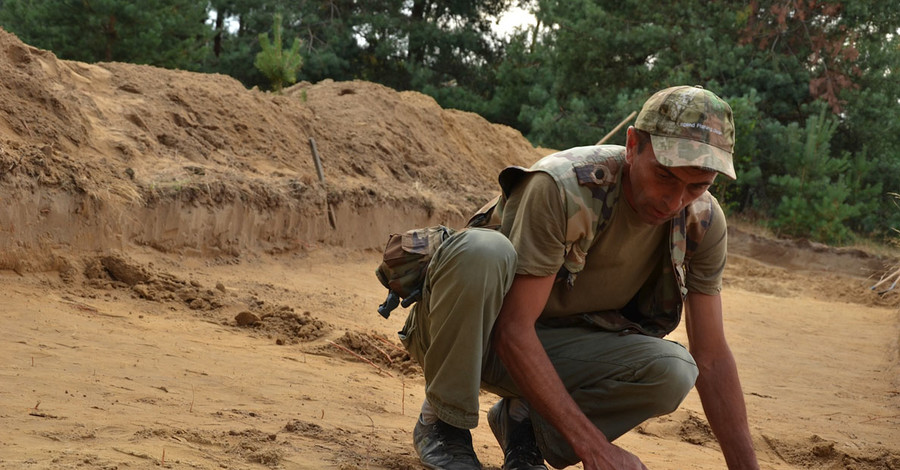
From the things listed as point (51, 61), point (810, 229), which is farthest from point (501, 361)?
point (810, 229)

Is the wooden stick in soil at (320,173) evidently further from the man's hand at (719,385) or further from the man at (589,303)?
the man's hand at (719,385)

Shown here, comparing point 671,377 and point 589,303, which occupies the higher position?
point 589,303

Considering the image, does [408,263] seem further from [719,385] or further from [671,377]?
[719,385]

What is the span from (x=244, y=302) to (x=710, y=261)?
314 cm

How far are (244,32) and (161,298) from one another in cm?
1568

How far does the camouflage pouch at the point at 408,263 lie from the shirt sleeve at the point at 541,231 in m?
0.28

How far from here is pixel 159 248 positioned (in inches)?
227

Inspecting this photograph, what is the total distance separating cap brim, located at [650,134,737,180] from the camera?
2.32 metres

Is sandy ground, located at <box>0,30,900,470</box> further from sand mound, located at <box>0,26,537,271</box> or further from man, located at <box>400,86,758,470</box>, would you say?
man, located at <box>400,86,758,470</box>

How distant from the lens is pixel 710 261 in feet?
8.74

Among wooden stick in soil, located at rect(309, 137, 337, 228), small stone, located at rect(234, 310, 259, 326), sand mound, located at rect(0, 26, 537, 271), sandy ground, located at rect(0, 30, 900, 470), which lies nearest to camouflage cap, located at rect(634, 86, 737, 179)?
sandy ground, located at rect(0, 30, 900, 470)

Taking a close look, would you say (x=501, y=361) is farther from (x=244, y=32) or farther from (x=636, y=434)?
(x=244, y=32)

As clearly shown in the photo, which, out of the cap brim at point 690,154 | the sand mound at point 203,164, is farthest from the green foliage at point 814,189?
the cap brim at point 690,154

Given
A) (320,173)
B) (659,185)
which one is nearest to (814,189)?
(320,173)
